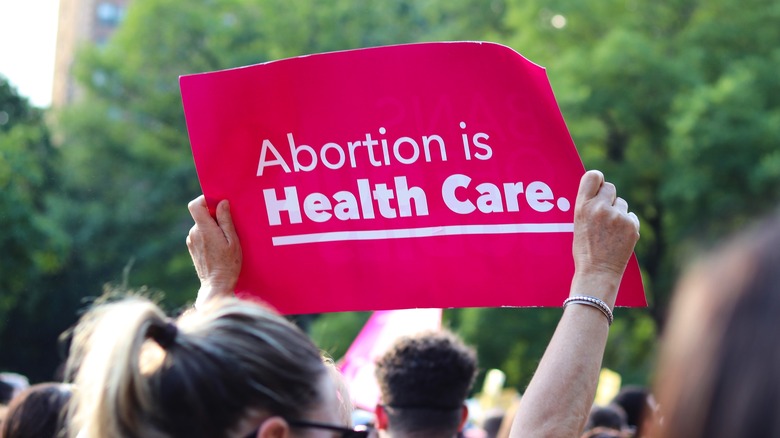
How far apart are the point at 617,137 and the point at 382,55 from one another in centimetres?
1942

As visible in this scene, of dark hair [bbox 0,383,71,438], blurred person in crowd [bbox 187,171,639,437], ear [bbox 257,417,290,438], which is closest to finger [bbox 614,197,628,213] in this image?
blurred person in crowd [bbox 187,171,639,437]

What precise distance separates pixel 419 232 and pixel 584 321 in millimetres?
669

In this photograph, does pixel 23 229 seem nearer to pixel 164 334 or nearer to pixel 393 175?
pixel 393 175

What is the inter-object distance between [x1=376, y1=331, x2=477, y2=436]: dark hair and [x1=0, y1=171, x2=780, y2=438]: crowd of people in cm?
88

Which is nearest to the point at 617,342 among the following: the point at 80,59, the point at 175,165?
the point at 175,165

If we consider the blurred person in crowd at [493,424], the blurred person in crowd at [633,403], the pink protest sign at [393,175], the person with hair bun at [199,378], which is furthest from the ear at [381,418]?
the blurred person in crowd at [493,424]

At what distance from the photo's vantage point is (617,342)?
20.7 meters

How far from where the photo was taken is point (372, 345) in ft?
21.3

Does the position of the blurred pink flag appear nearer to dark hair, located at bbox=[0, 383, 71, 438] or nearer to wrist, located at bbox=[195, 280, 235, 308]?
dark hair, located at bbox=[0, 383, 71, 438]

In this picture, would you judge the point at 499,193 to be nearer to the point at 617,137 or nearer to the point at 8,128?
the point at 8,128

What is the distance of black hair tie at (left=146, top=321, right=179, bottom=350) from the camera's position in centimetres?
175

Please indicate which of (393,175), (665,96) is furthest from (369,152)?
(665,96)

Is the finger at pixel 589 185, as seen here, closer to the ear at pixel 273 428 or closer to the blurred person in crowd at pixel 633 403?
the ear at pixel 273 428

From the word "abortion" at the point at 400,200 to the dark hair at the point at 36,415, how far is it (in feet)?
3.57
